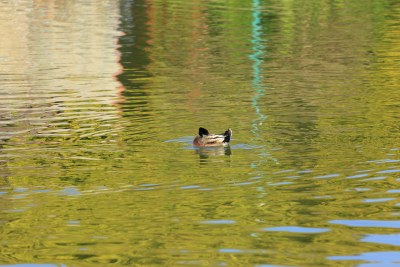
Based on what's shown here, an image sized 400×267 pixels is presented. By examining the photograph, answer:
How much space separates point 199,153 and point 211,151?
214 mm

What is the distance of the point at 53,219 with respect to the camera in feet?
43.5


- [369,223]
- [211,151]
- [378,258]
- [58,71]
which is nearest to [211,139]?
[211,151]

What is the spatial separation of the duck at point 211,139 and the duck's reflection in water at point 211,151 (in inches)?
3.0

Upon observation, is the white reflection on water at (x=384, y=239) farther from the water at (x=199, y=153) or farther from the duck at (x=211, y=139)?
the duck at (x=211, y=139)

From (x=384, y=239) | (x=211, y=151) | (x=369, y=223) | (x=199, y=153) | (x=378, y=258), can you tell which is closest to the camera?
(x=378, y=258)

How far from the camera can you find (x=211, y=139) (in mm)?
17922

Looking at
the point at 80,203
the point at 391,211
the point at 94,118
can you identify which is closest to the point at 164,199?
the point at 80,203

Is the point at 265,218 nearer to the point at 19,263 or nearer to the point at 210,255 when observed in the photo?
the point at 210,255

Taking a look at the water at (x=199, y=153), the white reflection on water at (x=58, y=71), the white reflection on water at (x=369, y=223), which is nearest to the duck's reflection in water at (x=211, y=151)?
the water at (x=199, y=153)

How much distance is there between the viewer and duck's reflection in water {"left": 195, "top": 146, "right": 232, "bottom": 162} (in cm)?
1761

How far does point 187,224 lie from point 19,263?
2.25m

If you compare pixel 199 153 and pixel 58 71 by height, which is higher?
pixel 199 153

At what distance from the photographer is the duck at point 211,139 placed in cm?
1786

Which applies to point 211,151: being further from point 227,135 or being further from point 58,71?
point 58,71
